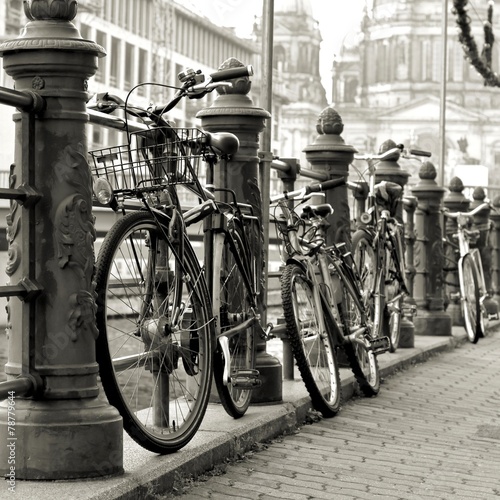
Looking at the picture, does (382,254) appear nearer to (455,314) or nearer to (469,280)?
(469,280)

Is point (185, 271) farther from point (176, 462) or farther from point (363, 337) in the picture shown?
point (363, 337)

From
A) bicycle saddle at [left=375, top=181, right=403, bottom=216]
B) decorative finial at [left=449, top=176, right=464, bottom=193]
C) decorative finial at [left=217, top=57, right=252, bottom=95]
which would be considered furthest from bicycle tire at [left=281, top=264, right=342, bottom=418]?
decorative finial at [left=449, top=176, right=464, bottom=193]

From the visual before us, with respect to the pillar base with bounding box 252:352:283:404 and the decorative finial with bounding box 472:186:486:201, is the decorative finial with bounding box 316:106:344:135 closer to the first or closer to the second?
the pillar base with bounding box 252:352:283:404

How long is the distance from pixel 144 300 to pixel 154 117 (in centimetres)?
58

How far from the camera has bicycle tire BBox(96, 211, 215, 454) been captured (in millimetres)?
4160

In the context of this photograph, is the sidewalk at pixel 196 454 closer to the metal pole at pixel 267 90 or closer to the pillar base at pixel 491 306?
the metal pole at pixel 267 90

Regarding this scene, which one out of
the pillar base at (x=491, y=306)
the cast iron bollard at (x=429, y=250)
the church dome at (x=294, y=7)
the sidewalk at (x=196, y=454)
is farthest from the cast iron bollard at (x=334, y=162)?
the church dome at (x=294, y=7)

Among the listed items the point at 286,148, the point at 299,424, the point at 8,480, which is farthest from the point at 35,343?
the point at 286,148

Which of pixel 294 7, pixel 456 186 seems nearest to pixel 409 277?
pixel 456 186

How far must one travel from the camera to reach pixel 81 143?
4090 millimetres

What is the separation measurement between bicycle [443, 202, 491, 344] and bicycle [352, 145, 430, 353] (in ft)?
7.39

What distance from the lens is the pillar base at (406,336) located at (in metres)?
9.85

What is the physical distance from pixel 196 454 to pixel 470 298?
743 cm

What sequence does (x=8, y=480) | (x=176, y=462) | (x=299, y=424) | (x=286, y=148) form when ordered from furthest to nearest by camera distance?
(x=286, y=148) → (x=299, y=424) → (x=176, y=462) → (x=8, y=480)
